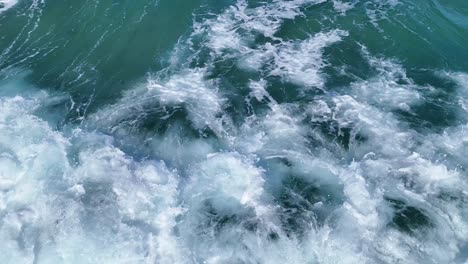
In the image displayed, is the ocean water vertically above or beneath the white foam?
beneath

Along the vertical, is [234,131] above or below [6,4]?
below

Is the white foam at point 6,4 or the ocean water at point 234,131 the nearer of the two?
the ocean water at point 234,131

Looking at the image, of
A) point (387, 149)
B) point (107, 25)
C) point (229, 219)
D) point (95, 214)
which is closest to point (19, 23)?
point (107, 25)

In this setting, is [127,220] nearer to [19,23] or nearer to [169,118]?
[169,118]

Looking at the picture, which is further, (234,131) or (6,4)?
(6,4)

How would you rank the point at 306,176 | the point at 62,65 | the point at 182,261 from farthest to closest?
1. the point at 62,65
2. the point at 306,176
3. the point at 182,261

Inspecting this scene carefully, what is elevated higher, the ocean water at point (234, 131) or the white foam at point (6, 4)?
the white foam at point (6, 4)

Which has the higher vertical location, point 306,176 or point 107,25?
point 107,25

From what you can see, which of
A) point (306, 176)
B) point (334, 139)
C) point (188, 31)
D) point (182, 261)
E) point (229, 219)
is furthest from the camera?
point (188, 31)
